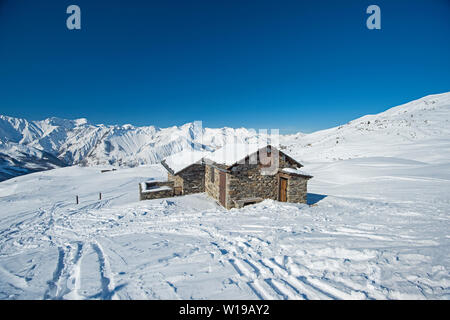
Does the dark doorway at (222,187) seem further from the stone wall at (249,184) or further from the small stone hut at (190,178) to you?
the small stone hut at (190,178)

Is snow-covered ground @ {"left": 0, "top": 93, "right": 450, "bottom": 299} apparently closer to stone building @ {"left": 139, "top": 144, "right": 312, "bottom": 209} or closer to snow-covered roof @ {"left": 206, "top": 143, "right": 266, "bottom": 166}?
stone building @ {"left": 139, "top": 144, "right": 312, "bottom": 209}

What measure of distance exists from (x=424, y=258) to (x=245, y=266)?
15.5ft

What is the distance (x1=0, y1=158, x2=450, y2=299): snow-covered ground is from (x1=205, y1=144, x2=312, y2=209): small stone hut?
4.29 feet

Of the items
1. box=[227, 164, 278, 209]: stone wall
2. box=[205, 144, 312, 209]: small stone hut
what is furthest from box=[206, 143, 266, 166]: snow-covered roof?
box=[227, 164, 278, 209]: stone wall

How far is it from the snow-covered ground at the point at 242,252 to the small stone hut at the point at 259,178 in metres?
1.31

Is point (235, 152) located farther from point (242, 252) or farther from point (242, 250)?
point (242, 252)

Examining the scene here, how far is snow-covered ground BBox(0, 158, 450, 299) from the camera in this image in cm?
410

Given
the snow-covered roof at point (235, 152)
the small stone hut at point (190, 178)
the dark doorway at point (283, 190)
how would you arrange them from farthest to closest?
the small stone hut at point (190, 178) < the dark doorway at point (283, 190) < the snow-covered roof at point (235, 152)

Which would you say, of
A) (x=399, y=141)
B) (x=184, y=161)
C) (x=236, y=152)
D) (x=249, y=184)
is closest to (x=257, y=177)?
(x=249, y=184)

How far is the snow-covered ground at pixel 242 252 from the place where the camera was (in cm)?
410

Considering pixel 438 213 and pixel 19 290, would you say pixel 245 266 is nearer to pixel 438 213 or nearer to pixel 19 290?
pixel 19 290

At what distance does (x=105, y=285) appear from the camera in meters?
4.36

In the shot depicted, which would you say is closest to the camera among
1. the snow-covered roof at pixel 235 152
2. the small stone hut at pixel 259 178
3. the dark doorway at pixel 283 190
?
the small stone hut at pixel 259 178

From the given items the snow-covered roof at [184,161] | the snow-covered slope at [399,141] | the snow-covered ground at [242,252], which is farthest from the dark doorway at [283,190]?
the snow-covered slope at [399,141]
